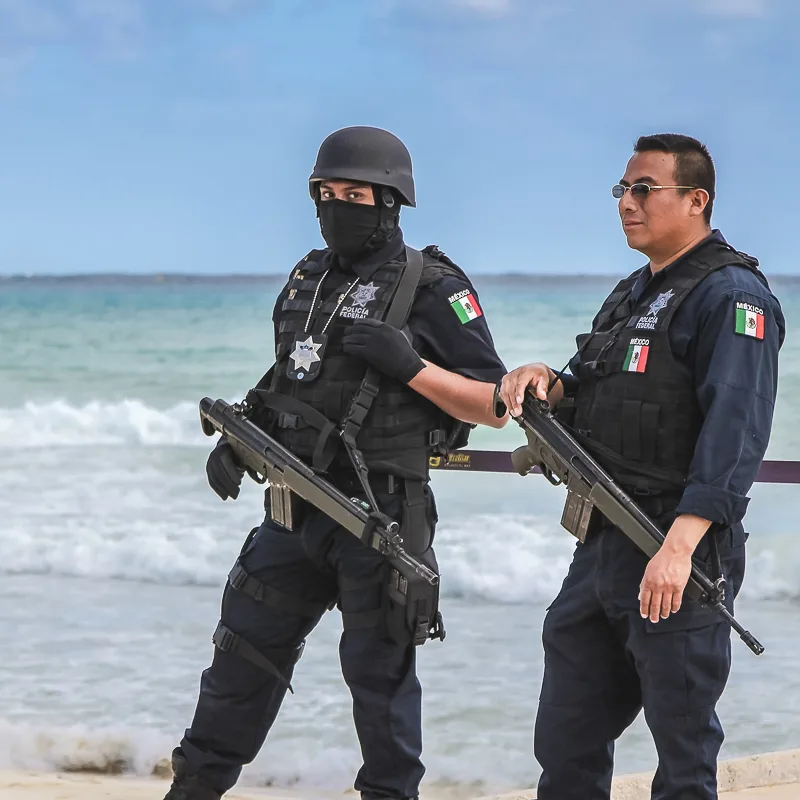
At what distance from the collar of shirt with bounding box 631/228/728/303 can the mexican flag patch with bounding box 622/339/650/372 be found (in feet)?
0.52

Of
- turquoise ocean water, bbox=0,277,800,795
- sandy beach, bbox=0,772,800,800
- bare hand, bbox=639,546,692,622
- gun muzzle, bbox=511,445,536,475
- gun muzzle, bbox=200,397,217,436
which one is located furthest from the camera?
turquoise ocean water, bbox=0,277,800,795

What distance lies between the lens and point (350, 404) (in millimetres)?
3342

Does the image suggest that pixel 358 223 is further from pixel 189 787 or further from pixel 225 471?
pixel 189 787

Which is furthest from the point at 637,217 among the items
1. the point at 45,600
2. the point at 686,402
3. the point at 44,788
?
the point at 45,600

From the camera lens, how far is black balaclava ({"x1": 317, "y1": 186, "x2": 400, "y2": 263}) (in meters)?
3.42

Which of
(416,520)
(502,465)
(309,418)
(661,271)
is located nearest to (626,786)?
(502,465)

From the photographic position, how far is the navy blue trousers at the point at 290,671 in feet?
10.9

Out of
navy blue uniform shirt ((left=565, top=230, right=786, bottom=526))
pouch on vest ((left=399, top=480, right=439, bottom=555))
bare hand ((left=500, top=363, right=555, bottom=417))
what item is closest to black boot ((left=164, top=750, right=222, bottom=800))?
pouch on vest ((left=399, top=480, right=439, bottom=555))

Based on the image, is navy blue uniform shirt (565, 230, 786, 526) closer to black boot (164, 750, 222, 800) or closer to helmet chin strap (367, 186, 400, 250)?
helmet chin strap (367, 186, 400, 250)

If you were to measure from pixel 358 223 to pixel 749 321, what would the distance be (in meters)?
1.08

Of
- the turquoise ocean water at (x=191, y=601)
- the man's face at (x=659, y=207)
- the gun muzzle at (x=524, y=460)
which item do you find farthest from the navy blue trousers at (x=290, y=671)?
the turquoise ocean water at (x=191, y=601)

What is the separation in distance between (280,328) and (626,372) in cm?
101

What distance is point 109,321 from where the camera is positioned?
2566 centimetres

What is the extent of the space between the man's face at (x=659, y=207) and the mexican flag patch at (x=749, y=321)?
0.25m
